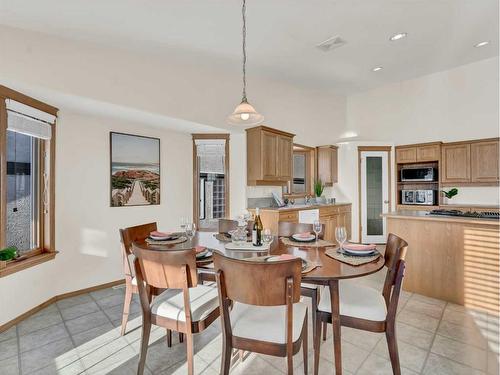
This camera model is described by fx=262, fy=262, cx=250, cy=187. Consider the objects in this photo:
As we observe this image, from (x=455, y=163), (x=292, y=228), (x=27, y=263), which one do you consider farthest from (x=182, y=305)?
(x=455, y=163)

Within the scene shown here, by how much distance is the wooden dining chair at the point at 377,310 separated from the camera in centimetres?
164

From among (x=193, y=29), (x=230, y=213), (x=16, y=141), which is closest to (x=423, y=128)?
(x=230, y=213)

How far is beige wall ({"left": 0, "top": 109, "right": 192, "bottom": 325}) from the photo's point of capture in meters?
3.12

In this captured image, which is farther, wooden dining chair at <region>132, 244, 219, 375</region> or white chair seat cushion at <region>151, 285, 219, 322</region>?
white chair seat cushion at <region>151, 285, 219, 322</region>

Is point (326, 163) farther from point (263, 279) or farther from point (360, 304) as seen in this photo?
point (263, 279)

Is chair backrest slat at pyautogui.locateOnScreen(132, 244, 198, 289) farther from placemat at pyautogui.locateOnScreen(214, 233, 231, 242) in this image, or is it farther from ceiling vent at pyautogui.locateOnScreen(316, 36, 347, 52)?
ceiling vent at pyautogui.locateOnScreen(316, 36, 347, 52)

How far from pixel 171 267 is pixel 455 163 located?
5826mm

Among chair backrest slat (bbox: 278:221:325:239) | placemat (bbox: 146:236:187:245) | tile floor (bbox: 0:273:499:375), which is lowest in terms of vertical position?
tile floor (bbox: 0:273:499:375)

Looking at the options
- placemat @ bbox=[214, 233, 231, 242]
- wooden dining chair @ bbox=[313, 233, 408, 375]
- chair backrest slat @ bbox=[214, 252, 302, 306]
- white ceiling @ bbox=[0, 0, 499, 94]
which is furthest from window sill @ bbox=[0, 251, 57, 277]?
wooden dining chair @ bbox=[313, 233, 408, 375]

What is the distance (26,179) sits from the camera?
2.96 metres

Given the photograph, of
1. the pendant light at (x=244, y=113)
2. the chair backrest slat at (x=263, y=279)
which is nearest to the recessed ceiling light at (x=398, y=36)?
the pendant light at (x=244, y=113)

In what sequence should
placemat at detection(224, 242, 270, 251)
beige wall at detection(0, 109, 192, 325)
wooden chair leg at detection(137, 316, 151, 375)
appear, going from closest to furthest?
wooden chair leg at detection(137, 316, 151, 375)
placemat at detection(224, 242, 270, 251)
beige wall at detection(0, 109, 192, 325)

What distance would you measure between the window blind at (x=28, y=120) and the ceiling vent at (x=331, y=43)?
3.57 m

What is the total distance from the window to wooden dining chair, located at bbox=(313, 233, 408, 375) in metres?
2.90
